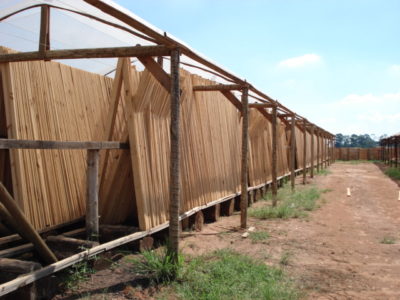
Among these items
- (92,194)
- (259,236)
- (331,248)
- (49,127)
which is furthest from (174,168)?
(331,248)

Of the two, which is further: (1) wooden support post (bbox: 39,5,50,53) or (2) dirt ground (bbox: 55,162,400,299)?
(1) wooden support post (bbox: 39,5,50,53)

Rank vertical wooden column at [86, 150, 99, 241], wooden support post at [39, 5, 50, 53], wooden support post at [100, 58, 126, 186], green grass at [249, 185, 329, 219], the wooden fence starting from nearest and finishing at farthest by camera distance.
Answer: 1. vertical wooden column at [86, 150, 99, 241]
2. wooden support post at [39, 5, 50, 53]
3. wooden support post at [100, 58, 126, 186]
4. green grass at [249, 185, 329, 219]
5. the wooden fence

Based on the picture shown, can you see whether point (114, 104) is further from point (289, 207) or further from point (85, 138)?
point (289, 207)

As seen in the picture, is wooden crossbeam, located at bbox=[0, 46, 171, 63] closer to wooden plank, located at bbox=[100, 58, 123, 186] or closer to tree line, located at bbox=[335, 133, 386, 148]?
wooden plank, located at bbox=[100, 58, 123, 186]

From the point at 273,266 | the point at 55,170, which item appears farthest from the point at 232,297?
the point at 55,170

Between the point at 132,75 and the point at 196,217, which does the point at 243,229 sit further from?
the point at 132,75

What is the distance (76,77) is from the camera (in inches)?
227

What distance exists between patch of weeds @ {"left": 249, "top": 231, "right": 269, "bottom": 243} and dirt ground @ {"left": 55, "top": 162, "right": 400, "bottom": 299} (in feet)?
0.34

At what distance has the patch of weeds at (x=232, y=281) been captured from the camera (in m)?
3.87


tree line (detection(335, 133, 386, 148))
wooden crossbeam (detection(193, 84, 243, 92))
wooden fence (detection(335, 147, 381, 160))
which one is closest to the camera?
wooden crossbeam (detection(193, 84, 243, 92))

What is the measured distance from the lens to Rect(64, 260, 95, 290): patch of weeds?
3.93m

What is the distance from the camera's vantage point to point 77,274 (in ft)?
13.3

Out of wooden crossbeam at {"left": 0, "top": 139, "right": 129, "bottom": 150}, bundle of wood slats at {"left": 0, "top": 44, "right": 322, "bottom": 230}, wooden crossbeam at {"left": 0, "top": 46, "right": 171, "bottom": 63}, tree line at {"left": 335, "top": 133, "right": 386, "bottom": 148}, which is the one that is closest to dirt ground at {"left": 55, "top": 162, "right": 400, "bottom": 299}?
bundle of wood slats at {"left": 0, "top": 44, "right": 322, "bottom": 230}

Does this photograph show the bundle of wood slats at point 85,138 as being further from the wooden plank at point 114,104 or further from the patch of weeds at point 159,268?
the patch of weeds at point 159,268
